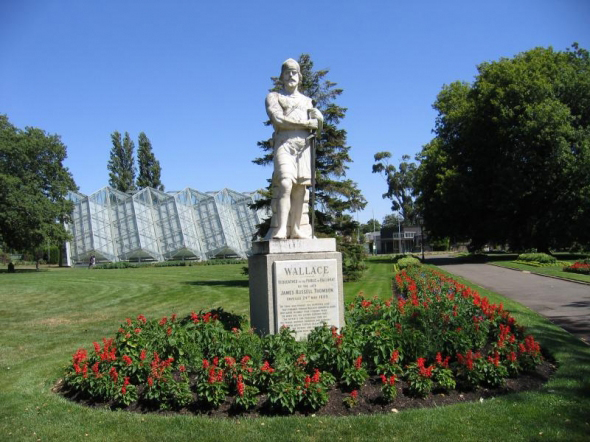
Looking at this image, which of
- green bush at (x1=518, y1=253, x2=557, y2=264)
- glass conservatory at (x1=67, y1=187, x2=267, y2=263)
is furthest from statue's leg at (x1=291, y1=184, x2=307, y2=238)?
glass conservatory at (x1=67, y1=187, x2=267, y2=263)

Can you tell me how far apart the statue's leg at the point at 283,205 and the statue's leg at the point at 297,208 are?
192 millimetres

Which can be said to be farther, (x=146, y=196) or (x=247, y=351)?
(x=146, y=196)

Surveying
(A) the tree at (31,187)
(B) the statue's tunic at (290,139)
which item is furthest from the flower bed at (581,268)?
(A) the tree at (31,187)

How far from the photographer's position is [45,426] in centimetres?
534

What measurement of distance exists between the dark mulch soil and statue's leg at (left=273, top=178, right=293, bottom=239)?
8.75 ft

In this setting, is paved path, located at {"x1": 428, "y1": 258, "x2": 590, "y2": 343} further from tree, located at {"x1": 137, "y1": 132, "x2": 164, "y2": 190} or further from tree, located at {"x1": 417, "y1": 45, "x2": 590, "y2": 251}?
tree, located at {"x1": 137, "y1": 132, "x2": 164, "y2": 190}

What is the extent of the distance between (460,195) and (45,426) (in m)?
35.7

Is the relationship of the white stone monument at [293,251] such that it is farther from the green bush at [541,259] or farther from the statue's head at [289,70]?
the green bush at [541,259]

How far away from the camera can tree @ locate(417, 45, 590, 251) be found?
33.2m

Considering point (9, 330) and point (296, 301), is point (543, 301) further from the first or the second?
point (9, 330)

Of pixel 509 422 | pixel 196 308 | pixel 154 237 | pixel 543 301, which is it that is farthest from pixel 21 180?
pixel 509 422

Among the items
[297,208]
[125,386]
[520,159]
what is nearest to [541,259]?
[520,159]

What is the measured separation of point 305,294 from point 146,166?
67.4 metres

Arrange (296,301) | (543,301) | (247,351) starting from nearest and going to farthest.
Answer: (247,351) < (296,301) < (543,301)
